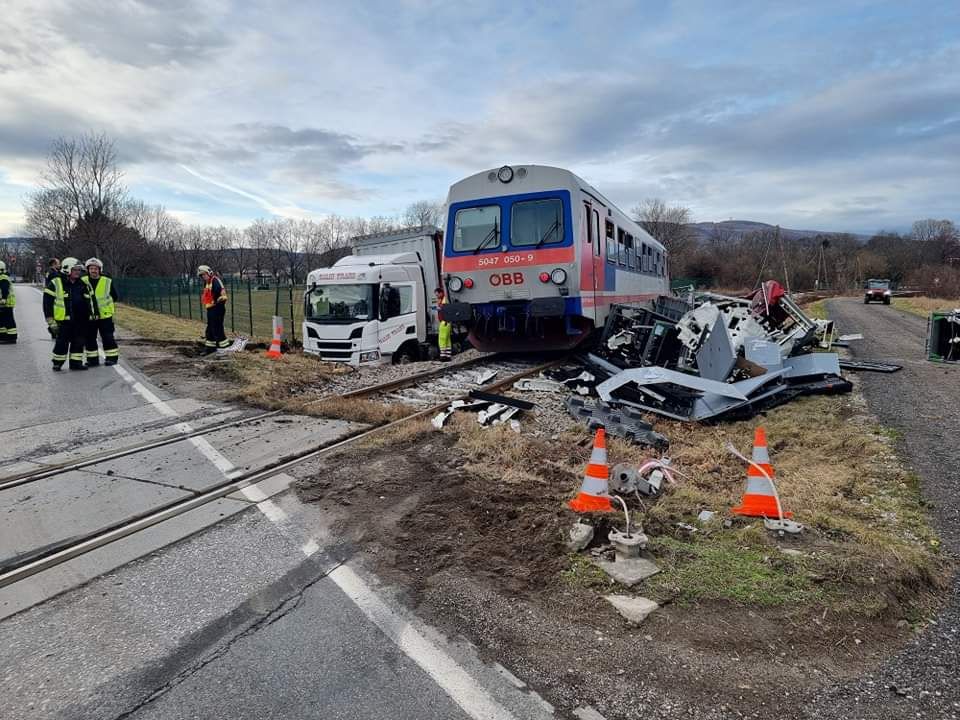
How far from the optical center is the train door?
10.7 m

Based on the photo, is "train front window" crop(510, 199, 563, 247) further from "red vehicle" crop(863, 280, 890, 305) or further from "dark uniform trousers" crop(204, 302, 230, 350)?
"red vehicle" crop(863, 280, 890, 305)

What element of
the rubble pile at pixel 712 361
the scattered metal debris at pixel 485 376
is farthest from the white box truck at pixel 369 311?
the rubble pile at pixel 712 361

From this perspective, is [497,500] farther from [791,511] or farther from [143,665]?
[143,665]

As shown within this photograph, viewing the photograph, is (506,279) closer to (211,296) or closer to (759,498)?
(211,296)

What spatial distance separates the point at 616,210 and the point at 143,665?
12.5m

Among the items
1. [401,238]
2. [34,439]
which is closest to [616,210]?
[401,238]

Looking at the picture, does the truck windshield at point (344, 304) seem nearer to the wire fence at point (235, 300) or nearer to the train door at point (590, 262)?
the train door at point (590, 262)

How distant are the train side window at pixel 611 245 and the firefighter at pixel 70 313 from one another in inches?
392

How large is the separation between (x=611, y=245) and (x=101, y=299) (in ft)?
33.1

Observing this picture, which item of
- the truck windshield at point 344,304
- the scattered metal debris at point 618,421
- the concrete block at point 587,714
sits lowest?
the concrete block at point 587,714

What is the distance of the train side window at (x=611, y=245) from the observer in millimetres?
12258

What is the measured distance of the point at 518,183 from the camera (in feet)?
35.6

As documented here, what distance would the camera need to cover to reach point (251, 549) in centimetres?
398

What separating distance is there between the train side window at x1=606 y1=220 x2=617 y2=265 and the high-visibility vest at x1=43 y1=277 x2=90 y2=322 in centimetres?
1019
